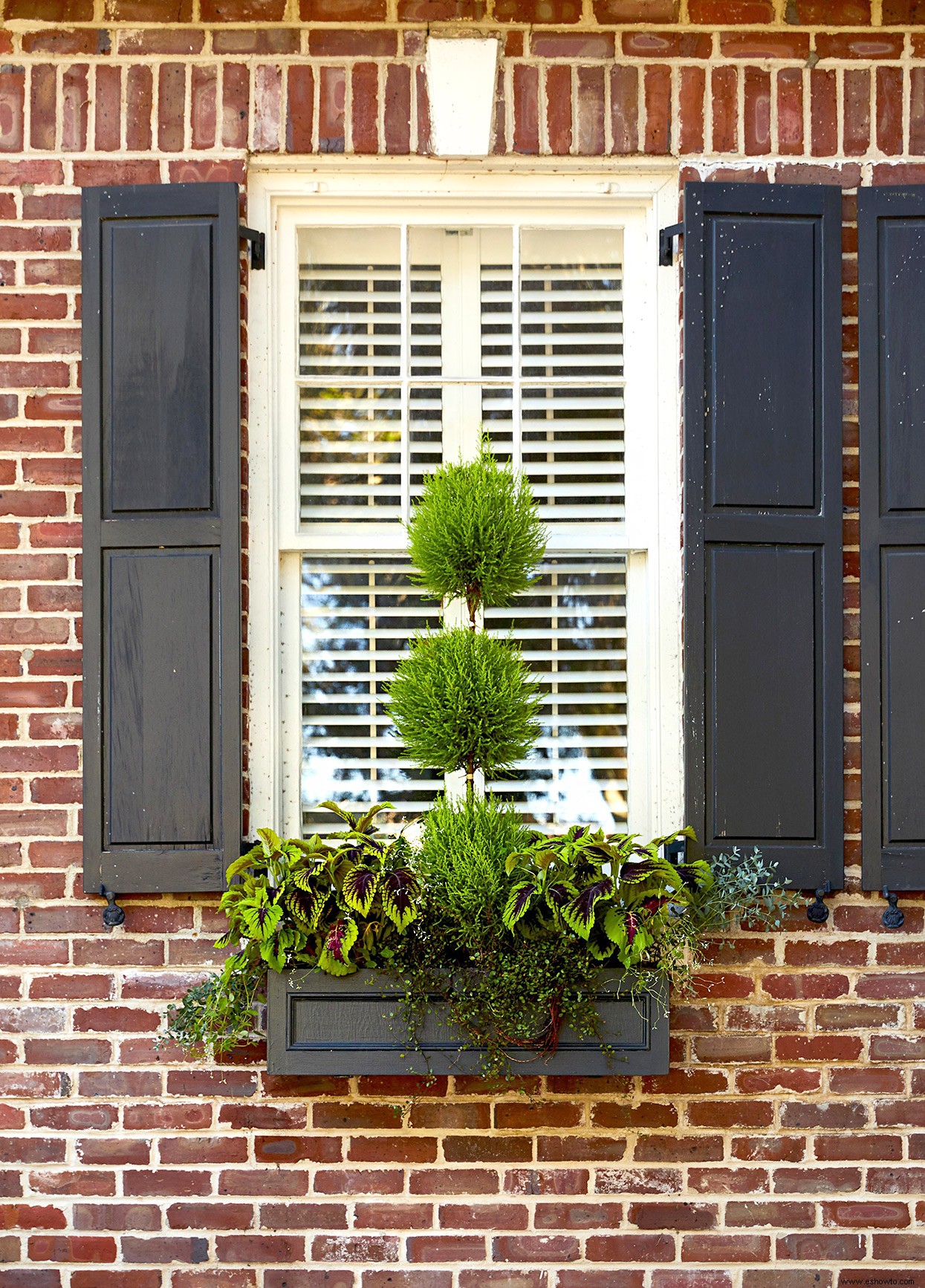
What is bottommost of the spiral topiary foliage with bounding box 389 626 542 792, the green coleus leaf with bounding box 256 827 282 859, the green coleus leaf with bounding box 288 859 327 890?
the green coleus leaf with bounding box 288 859 327 890

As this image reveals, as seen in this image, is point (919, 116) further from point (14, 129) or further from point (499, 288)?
point (14, 129)

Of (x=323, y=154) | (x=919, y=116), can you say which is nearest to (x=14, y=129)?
(x=323, y=154)

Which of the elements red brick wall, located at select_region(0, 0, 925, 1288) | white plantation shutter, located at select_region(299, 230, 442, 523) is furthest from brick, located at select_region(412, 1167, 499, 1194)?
white plantation shutter, located at select_region(299, 230, 442, 523)

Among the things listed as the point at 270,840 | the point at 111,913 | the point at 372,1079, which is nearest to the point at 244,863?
the point at 270,840

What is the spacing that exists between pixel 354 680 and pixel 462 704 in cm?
57

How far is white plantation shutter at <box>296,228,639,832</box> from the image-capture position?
3.00 meters

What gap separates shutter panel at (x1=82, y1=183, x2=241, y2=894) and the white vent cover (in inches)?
22.6

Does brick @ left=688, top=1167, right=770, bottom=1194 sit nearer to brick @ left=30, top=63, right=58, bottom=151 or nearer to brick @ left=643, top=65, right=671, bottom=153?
brick @ left=643, top=65, right=671, bottom=153

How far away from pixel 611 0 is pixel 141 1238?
3.35 metres

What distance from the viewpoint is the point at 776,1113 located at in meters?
2.82

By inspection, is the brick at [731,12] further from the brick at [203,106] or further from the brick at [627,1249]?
the brick at [627,1249]

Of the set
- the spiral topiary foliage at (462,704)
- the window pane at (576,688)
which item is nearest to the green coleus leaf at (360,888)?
the spiral topiary foliage at (462,704)

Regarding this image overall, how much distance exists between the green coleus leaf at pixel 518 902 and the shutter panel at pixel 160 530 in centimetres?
75

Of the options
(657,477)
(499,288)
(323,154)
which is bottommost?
(657,477)
